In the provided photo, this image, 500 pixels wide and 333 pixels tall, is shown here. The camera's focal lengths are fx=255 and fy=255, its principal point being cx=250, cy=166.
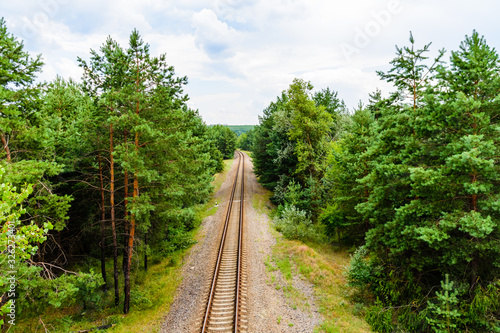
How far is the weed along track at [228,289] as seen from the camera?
1057 cm

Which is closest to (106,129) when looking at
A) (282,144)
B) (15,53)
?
(15,53)

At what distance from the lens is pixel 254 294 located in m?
12.8

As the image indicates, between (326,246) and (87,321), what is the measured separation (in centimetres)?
1714

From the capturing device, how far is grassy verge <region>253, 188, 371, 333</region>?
10906 millimetres

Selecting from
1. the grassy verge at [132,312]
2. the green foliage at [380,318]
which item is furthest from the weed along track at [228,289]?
the green foliage at [380,318]

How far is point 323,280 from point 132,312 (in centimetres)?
1013

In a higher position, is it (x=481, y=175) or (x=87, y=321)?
(x=481, y=175)

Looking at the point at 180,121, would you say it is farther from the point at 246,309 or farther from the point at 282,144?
the point at 282,144

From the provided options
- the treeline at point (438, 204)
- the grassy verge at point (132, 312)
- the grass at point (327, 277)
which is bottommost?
the grassy verge at point (132, 312)

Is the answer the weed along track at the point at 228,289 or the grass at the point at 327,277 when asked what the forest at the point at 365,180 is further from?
the weed along track at the point at 228,289

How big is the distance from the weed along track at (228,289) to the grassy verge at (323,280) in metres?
2.04

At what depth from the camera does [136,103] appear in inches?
460

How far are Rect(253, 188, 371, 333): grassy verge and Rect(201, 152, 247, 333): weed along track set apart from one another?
6.69 ft

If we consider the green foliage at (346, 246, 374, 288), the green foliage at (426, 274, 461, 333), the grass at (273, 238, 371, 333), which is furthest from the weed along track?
the green foliage at (426, 274, 461, 333)
